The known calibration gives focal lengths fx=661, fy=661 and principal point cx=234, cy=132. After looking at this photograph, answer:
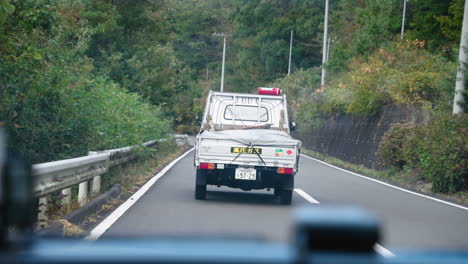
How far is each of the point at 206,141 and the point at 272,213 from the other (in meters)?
2.27

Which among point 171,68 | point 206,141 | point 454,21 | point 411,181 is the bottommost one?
point 411,181

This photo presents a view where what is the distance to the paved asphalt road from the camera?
920 centimetres

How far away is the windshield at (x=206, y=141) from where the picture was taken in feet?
33.2

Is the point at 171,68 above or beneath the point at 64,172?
above

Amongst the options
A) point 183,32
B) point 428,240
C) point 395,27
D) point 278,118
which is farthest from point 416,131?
point 183,32

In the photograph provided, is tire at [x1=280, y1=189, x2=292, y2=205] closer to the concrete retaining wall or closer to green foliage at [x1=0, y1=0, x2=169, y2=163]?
green foliage at [x1=0, y1=0, x2=169, y2=163]

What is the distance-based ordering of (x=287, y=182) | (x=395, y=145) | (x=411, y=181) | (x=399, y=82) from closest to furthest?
(x=287, y=182)
(x=411, y=181)
(x=395, y=145)
(x=399, y=82)

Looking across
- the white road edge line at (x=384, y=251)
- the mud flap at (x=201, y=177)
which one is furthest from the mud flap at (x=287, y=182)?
the white road edge line at (x=384, y=251)

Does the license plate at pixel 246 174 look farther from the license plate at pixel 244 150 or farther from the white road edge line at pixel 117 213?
the white road edge line at pixel 117 213

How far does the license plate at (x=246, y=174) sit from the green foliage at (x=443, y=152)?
262 inches

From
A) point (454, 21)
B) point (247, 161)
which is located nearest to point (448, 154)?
point (247, 161)

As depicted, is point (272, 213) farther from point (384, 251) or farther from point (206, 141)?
point (384, 251)

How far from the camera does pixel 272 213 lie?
465 inches

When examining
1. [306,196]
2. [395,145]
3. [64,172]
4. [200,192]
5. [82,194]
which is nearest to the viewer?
[64,172]
